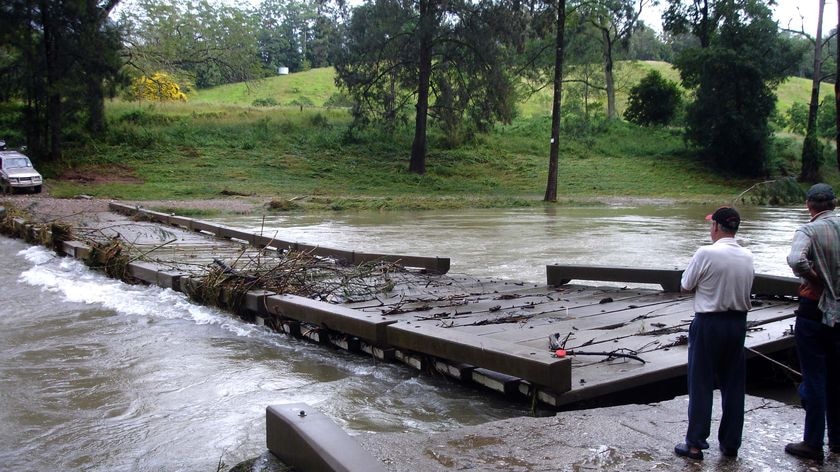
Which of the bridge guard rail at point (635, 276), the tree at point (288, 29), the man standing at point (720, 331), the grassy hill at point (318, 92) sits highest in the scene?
the tree at point (288, 29)

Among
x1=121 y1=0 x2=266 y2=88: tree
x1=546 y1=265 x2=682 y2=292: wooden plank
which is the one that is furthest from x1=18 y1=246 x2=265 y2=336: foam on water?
x1=121 y1=0 x2=266 y2=88: tree

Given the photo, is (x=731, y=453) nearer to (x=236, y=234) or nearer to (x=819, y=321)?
(x=819, y=321)

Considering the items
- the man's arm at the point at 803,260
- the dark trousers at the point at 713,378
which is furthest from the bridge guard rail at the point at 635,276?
the dark trousers at the point at 713,378

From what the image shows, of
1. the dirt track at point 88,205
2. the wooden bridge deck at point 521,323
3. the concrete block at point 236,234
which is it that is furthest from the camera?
the dirt track at point 88,205

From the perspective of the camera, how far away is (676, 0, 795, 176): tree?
136 feet

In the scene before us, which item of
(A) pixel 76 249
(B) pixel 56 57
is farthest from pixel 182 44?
(A) pixel 76 249

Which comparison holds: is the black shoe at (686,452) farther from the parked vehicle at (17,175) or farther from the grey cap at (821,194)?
the parked vehicle at (17,175)

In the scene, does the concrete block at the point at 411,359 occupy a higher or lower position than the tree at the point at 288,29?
lower

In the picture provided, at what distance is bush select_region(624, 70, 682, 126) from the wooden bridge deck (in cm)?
4372

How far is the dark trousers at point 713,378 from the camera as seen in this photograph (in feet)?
16.0

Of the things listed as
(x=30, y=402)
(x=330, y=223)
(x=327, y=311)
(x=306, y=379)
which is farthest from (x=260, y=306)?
(x=330, y=223)

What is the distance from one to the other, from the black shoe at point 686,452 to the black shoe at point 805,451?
0.63 meters

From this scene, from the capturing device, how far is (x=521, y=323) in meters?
8.30

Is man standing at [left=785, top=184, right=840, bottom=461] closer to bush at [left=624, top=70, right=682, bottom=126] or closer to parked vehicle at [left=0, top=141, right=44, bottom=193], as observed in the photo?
parked vehicle at [left=0, top=141, right=44, bottom=193]
